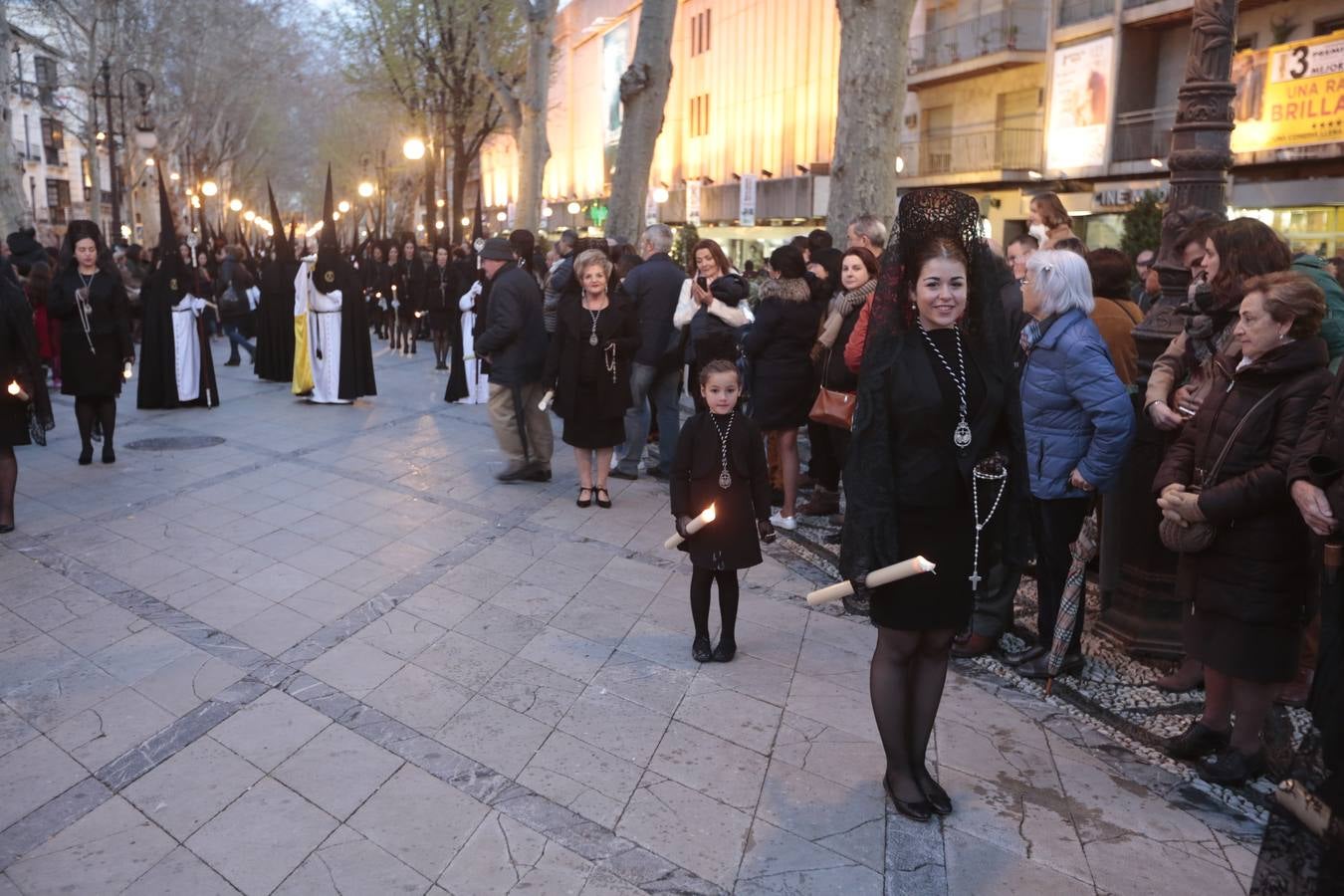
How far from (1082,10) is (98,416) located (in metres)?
24.2

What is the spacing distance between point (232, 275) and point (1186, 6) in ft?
62.3

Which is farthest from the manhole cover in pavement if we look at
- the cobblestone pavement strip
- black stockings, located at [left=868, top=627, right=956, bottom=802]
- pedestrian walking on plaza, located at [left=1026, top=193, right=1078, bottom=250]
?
black stockings, located at [left=868, top=627, right=956, bottom=802]

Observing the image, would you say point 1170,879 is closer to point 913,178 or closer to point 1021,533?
point 1021,533

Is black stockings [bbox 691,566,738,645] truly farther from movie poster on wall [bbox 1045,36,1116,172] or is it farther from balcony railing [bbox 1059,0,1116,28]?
balcony railing [bbox 1059,0,1116,28]

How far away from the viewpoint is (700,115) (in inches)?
1927

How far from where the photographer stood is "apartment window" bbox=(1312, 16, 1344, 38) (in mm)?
20000

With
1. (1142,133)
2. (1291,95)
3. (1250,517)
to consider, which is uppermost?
(1291,95)

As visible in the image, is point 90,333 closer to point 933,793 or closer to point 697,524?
point 697,524

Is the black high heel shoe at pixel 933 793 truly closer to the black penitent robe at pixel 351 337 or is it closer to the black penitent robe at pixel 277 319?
the black penitent robe at pixel 351 337

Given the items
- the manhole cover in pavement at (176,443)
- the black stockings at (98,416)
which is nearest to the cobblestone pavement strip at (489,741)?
the black stockings at (98,416)

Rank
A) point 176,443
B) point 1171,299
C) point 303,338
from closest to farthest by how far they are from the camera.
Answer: point 1171,299 < point 176,443 < point 303,338

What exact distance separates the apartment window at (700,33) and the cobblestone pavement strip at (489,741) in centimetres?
4363

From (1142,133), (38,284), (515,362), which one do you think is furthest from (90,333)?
(1142,133)

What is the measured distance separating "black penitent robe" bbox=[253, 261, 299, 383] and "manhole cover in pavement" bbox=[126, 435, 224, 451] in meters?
3.94
